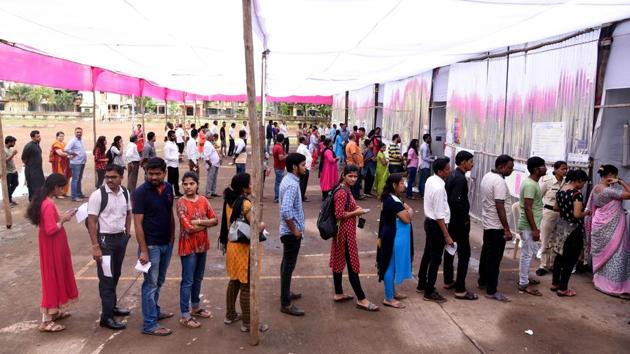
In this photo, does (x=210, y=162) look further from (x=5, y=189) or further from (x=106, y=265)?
(x=106, y=265)

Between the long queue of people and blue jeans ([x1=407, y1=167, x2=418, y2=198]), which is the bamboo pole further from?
blue jeans ([x1=407, y1=167, x2=418, y2=198])

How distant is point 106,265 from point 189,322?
919 mm

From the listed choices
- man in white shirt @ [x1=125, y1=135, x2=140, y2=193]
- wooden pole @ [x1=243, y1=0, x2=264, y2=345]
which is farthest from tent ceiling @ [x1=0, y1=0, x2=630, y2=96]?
man in white shirt @ [x1=125, y1=135, x2=140, y2=193]

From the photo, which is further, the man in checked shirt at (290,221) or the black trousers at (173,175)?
the black trousers at (173,175)

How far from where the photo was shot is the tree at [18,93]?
2309 inches

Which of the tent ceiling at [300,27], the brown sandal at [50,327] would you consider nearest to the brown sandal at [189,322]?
the brown sandal at [50,327]

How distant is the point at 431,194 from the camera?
5.18 metres

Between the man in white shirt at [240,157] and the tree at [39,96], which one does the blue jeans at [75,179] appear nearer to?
the man in white shirt at [240,157]

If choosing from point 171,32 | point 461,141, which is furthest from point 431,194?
point 461,141

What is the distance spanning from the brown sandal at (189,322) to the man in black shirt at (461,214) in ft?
9.28

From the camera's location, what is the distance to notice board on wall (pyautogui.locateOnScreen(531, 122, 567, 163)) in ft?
21.7

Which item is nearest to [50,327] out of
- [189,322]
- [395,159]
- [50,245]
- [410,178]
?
[50,245]

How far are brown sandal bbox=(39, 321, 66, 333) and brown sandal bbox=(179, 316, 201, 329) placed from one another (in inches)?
41.8

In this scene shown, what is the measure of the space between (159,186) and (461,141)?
712cm
